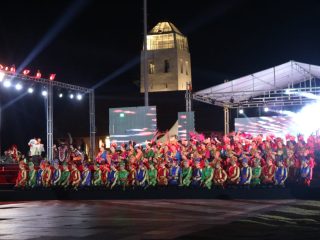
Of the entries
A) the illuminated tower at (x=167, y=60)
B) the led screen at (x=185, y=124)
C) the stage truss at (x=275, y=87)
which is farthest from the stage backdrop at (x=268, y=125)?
the illuminated tower at (x=167, y=60)

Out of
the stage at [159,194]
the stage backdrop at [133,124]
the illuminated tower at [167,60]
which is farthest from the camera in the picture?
the illuminated tower at [167,60]

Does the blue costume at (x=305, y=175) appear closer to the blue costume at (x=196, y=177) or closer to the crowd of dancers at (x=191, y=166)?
the crowd of dancers at (x=191, y=166)

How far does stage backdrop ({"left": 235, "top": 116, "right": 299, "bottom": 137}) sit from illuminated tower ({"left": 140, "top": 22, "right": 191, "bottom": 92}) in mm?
31187

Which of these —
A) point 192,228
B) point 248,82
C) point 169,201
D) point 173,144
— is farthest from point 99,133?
point 192,228

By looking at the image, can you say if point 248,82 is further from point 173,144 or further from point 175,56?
point 175,56

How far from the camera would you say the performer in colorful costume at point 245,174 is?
55.3 feet

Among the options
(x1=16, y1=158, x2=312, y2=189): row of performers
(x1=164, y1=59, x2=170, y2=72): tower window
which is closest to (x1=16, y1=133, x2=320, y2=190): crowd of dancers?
(x1=16, y1=158, x2=312, y2=189): row of performers

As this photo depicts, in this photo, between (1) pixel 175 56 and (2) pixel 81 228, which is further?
(1) pixel 175 56

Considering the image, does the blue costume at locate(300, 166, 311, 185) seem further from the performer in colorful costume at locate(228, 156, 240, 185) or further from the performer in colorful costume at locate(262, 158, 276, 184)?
the performer in colorful costume at locate(228, 156, 240, 185)

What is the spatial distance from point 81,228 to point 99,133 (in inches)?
1087

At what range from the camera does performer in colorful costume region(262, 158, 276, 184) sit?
16.6 m

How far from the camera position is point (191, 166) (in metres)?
17.6

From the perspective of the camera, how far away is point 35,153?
2489 cm

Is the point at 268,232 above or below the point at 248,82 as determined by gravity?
below
